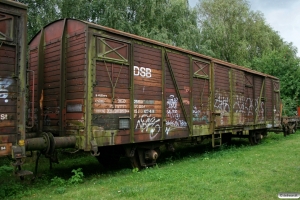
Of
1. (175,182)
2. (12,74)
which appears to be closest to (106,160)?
(175,182)

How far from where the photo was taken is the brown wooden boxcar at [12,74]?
5.22 m

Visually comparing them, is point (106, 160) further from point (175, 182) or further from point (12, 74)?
point (12, 74)

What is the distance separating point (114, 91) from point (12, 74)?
2456mm

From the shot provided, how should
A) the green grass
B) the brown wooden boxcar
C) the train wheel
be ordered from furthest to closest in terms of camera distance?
the train wheel < the green grass < the brown wooden boxcar

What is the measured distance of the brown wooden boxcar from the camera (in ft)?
17.1

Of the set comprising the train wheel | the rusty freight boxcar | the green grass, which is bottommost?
the green grass

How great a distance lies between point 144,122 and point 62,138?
2331 millimetres

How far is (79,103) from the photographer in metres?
6.65

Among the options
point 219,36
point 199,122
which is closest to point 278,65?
point 219,36

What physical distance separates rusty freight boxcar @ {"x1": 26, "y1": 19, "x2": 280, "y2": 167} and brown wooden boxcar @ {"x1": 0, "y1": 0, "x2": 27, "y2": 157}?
2.87ft

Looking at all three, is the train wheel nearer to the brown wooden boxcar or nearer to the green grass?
the green grass

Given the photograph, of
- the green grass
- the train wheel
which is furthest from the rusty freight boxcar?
the green grass

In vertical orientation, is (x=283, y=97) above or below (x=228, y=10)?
below

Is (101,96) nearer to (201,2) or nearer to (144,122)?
(144,122)
